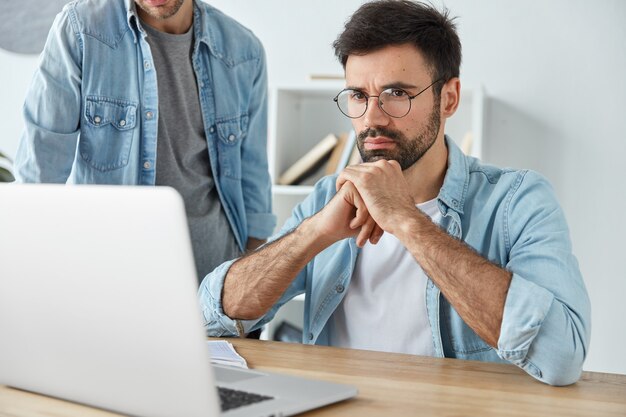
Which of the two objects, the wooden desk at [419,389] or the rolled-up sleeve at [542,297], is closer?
the wooden desk at [419,389]

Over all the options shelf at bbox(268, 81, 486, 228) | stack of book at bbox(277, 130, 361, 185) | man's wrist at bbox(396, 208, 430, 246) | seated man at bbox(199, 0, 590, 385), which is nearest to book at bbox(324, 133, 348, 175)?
stack of book at bbox(277, 130, 361, 185)

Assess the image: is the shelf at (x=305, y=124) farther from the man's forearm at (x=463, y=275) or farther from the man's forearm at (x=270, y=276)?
the man's forearm at (x=463, y=275)

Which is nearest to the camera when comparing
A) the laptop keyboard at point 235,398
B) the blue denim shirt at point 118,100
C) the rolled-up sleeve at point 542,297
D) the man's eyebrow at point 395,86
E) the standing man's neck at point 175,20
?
the laptop keyboard at point 235,398

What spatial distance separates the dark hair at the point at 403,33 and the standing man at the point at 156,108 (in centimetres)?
53

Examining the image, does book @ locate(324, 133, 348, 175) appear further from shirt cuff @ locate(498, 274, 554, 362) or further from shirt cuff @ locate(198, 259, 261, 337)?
shirt cuff @ locate(498, 274, 554, 362)

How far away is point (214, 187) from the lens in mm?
2162

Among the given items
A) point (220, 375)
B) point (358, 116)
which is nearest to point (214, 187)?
point (358, 116)

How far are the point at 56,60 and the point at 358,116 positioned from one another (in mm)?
765

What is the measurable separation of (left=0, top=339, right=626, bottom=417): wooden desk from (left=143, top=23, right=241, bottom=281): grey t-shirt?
0.77 m

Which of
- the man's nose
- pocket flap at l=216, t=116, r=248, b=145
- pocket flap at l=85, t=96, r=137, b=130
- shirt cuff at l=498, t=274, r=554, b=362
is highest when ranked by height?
the man's nose

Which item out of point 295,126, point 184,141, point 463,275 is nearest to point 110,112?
point 184,141

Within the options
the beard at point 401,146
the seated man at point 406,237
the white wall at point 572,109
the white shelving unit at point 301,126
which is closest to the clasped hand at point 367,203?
the seated man at point 406,237

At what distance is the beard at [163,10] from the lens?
6.43 ft

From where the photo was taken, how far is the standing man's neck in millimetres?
2062
